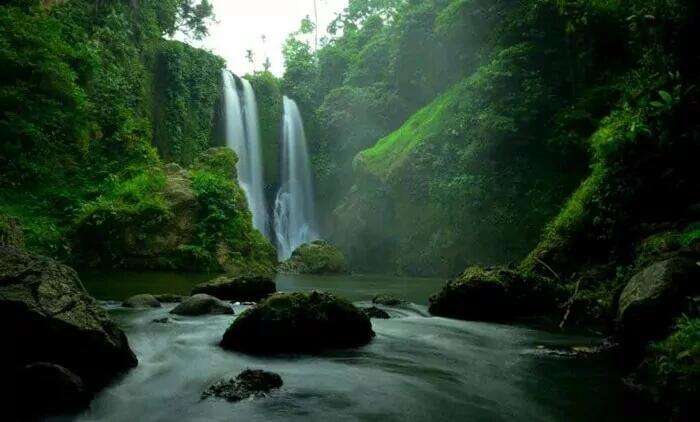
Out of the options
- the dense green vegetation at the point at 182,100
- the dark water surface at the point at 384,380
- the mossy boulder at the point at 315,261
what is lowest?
the dark water surface at the point at 384,380

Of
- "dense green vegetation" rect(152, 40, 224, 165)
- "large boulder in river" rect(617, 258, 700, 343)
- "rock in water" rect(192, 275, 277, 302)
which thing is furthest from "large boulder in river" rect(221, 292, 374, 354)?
"dense green vegetation" rect(152, 40, 224, 165)

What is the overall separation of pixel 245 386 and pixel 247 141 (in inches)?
1076

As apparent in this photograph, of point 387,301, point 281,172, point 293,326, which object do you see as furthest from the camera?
point 281,172

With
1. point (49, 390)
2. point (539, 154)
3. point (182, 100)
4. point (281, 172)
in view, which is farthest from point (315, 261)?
point (49, 390)

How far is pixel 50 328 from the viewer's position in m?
4.23

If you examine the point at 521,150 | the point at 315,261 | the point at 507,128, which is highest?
the point at 507,128

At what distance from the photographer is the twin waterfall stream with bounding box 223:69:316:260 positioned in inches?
1145

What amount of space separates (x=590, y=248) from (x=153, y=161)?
16795mm

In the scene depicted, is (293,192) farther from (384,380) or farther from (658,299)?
(658,299)

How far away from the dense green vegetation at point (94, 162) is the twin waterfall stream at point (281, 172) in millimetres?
5184

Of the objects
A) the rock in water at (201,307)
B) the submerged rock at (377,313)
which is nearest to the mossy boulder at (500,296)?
the submerged rock at (377,313)

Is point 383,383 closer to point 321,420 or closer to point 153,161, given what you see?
point 321,420

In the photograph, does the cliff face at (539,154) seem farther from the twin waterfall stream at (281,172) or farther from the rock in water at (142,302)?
the rock in water at (142,302)

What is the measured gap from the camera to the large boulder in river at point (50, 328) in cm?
415
